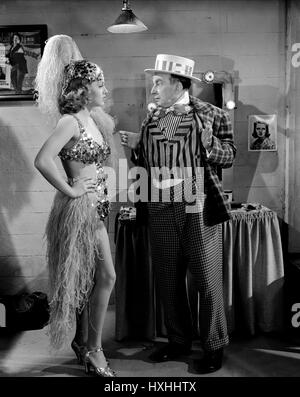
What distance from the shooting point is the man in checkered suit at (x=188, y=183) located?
2879mm

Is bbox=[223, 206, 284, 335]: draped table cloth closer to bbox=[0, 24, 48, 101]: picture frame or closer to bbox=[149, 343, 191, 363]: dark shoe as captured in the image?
bbox=[149, 343, 191, 363]: dark shoe

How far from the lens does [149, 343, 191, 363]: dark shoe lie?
10.1 feet

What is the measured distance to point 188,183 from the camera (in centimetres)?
292

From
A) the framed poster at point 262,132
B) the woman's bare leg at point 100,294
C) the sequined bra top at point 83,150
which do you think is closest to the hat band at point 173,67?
the sequined bra top at point 83,150

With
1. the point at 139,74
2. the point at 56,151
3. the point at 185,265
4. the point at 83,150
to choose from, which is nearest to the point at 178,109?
the point at 83,150

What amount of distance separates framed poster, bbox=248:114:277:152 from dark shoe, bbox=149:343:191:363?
1627 millimetres

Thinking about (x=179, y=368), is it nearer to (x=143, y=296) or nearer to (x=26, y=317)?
(x=143, y=296)

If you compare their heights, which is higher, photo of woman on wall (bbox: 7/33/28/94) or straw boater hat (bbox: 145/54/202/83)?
photo of woman on wall (bbox: 7/33/28/94)

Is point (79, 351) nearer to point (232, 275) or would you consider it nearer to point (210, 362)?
point (210, 362)

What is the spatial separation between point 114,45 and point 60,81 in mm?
1199

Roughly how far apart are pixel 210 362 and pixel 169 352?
28 cm

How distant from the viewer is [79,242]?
2.75m

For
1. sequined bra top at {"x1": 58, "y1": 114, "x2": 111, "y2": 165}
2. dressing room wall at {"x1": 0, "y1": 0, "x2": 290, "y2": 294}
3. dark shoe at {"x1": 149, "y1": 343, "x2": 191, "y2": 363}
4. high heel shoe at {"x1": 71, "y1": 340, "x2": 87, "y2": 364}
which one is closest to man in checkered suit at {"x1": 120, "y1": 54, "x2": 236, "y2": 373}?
dark shoe at {"x1": 149, "y1": 343, "x2": 191, "y2": 363}

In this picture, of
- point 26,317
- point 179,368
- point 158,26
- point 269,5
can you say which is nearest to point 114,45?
point 158,26
